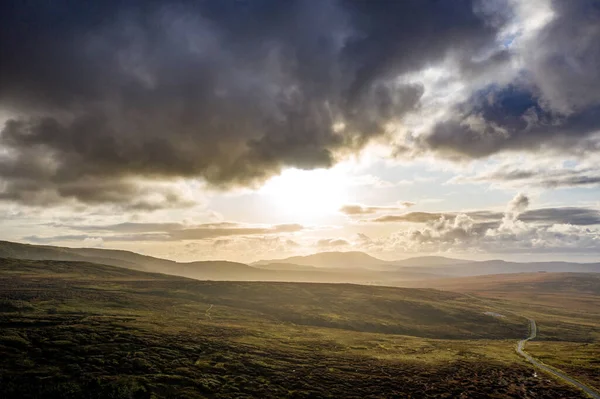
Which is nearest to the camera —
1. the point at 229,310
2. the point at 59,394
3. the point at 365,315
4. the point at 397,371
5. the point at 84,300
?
the point at 59,394

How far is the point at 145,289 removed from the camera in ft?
616

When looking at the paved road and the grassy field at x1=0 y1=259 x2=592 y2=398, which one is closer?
the grassy field at x1=0 y1=259 x2=592 y2=398

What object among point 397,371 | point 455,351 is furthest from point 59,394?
point 455,351

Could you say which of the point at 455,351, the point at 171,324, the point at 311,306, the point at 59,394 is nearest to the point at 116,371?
the point at 59,394

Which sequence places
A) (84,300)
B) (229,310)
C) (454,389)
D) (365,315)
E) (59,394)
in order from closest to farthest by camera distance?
(59,394), (454,389), (84,300), (229,310), (365,315)

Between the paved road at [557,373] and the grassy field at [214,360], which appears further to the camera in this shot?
Result: the paved road at [557,373]

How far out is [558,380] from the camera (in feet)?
229

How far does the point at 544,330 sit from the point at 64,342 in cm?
18810

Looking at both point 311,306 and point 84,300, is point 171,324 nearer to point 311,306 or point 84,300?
point 84,300

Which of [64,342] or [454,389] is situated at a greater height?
[64,342]

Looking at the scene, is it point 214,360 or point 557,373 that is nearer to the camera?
point 214,360

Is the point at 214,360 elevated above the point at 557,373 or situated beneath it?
elevated above

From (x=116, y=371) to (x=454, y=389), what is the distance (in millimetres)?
58371

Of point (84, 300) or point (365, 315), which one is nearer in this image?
point (84, 300)
